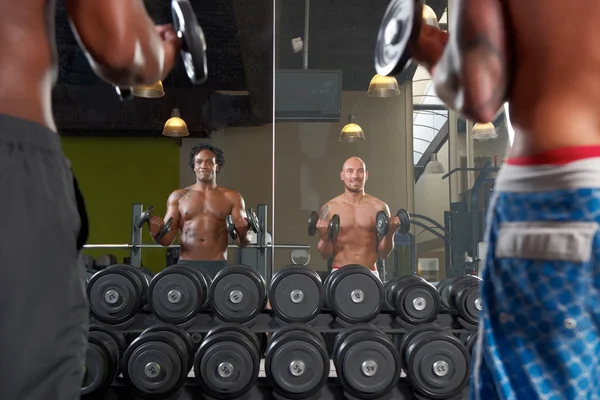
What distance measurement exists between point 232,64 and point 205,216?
10.7ft

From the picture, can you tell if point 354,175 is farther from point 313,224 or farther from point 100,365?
point 100,365

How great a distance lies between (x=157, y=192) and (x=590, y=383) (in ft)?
25.2

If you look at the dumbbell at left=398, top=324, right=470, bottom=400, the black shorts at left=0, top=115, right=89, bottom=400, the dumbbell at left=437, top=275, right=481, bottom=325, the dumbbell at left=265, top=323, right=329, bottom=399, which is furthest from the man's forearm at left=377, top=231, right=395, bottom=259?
the black shorts at left=0, top=115, right=89, bottom=400

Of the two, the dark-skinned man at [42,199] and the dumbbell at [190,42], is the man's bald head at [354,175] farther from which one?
the dark-skinned man at [42,199]

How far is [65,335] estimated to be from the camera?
35.4 inches

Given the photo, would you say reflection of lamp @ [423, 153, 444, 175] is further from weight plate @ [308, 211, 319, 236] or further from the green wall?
the green wall

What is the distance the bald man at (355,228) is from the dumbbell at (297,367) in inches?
82.4

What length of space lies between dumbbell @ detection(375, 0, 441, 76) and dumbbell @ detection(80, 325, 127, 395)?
204cm

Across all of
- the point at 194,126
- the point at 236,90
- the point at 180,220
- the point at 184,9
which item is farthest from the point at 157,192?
the point at 184,9

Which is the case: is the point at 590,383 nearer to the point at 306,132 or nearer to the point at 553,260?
the point at 553,260

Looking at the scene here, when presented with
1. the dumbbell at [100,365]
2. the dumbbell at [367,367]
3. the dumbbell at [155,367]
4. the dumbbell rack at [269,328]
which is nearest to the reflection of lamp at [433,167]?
the dumbbell rack at [269,328]

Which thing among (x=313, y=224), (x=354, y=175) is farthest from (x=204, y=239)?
(x=354, y=175)

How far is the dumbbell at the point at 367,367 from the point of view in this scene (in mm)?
2725

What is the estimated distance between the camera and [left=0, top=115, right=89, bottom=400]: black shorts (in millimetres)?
840
